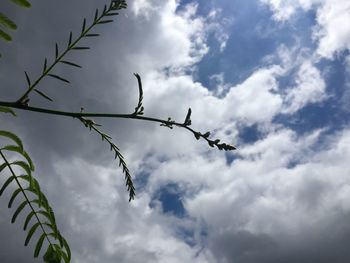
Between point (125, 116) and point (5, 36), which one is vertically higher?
point (5, 36)

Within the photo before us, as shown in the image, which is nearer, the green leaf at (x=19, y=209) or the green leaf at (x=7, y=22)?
the green leaf at (x=19, y=209)

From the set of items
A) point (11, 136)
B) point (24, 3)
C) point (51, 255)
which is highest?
point (24, 3)

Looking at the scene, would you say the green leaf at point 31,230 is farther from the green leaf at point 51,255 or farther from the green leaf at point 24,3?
the green leaf at point 24,3

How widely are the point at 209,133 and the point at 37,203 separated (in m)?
1.73

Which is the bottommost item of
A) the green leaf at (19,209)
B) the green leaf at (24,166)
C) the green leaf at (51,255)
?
the green leaf at (51,255)

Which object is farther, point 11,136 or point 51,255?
point 51,255

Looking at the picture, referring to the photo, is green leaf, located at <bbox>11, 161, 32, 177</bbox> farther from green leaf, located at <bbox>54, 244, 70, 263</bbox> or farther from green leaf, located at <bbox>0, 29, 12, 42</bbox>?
green leaf, located at <bbox>0, 29, 12, 42</bbox>

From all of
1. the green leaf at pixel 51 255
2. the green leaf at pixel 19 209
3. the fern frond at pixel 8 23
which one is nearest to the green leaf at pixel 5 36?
the fern frond at pixel 8 23

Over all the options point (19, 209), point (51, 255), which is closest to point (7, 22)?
point (19, 209)

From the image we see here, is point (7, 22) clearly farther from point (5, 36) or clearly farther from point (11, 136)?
point (11, 136)

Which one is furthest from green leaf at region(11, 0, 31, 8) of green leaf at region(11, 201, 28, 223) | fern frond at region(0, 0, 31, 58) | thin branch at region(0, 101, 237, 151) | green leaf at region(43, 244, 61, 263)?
green leaf at region(43, 244, 61, 263)

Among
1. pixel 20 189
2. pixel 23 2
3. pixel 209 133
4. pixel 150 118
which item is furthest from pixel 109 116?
pixel 23 2

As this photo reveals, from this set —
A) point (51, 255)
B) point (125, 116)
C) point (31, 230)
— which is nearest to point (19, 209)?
point (31, 230)

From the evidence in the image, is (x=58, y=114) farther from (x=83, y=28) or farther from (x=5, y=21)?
(x=5, y=21)
